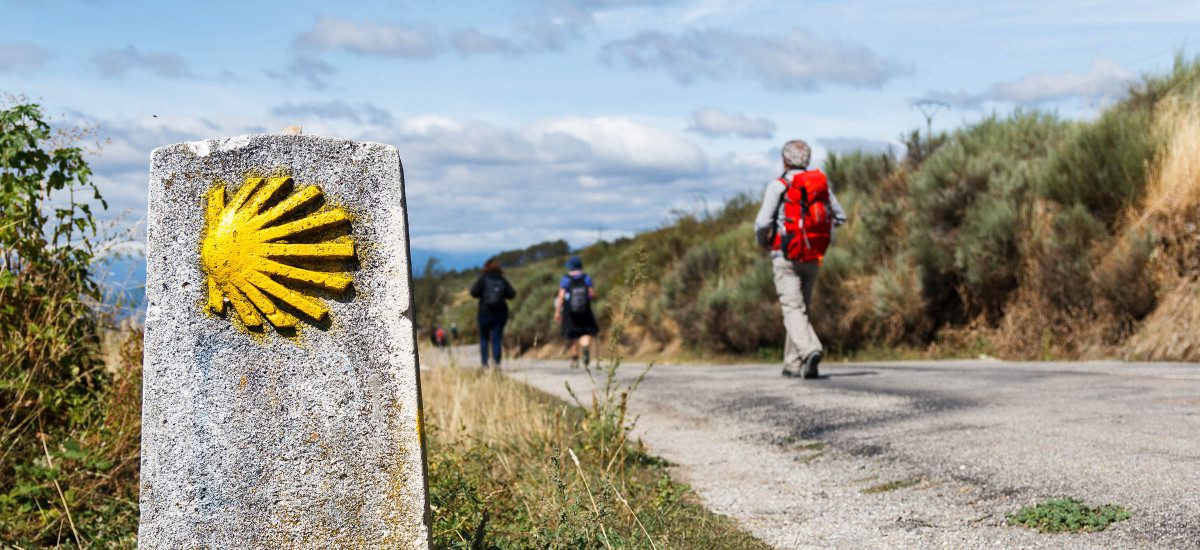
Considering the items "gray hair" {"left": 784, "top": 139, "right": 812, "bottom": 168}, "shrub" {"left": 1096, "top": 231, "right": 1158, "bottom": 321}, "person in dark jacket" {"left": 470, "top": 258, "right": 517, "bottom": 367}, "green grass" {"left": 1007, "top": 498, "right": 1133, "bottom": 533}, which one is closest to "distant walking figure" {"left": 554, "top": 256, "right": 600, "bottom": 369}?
"person in dark jacket" {"left": 470, "top": 258, "right": 517, "bottom": 367}

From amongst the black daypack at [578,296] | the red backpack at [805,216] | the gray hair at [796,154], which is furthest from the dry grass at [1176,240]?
the black daypack at [578,296]

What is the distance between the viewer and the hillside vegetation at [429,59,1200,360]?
1158cm

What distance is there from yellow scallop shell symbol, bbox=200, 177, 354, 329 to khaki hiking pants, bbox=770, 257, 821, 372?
7.01m

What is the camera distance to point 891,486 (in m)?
5.42

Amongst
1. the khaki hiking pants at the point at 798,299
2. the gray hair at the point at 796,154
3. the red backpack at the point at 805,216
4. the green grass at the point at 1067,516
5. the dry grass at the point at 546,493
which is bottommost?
the green grass at the point at 1067,516

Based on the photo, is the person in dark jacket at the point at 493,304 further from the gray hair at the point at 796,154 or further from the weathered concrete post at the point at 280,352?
the weathered concrete post at the point at 280,352

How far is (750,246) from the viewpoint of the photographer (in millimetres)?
19906

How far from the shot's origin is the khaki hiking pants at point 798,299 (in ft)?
32.4

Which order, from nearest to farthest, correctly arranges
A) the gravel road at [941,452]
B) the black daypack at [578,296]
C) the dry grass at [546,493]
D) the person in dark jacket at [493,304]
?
1. the dry grass at [546,493]
2. the gravel road at [941,452]
3. the person in dark jacket at [493,304]
4. the black daypack at [578,296]

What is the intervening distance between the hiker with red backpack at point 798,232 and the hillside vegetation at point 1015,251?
120 inches

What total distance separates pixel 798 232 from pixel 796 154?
2.54 feet

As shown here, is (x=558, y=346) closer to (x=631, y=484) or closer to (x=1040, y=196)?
(x=1040, y=196)

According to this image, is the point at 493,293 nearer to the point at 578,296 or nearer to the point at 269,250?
the point at 578,296

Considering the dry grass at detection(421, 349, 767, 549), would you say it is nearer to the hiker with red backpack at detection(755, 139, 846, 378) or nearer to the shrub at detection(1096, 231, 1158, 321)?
the hiker with red backpack at detection(755, 139, 846, 378)
